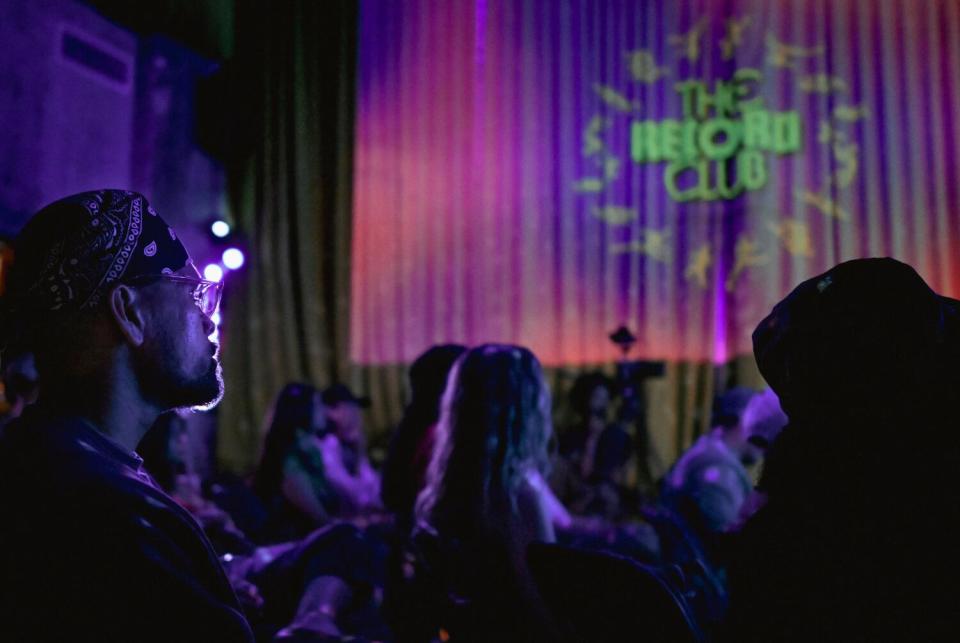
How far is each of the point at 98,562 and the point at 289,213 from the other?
798 centimetres

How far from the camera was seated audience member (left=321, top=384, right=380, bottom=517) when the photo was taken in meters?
5.51

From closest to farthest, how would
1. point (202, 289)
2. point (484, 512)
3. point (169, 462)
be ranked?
point (202, 289) < point (484, 512) < point (169, 462)

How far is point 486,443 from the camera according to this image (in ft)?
8.18

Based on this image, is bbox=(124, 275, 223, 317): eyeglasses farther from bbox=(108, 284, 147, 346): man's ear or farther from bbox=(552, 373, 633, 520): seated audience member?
bbox=(552, 373, 633, 520): seated audience member

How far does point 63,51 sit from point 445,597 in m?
5.75

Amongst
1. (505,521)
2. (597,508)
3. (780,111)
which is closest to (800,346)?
(505,521)

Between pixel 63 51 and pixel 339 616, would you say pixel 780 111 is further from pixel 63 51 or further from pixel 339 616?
pixel 339 616

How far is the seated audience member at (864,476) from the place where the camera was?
3.81 ft

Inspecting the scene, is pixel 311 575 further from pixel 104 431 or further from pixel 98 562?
pixel 98 562

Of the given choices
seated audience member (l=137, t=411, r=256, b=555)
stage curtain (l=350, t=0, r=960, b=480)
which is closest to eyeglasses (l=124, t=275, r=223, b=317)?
seated audience member (l=137, t=411, r=256, b=555)

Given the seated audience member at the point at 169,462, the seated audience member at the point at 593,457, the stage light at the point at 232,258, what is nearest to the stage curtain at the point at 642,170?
the seated audience member at the point at 593,457

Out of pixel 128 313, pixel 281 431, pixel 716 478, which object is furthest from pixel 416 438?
pixel 128 313

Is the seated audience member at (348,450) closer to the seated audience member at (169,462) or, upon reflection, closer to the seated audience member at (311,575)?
the seated audience member at (169,462)

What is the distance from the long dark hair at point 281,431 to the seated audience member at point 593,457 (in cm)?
251
